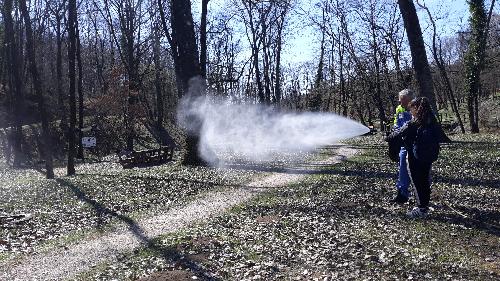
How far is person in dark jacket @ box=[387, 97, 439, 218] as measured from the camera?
851 cm

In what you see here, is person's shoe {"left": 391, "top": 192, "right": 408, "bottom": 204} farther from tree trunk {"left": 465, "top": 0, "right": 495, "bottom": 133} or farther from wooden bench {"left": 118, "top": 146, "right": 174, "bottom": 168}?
tree trunk {"left": 465, "top": 0, "right": 495, "bottom": 133}

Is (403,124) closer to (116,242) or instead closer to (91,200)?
(116,242)

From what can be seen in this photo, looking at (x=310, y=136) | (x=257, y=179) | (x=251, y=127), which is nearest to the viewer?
(x=257, y=179)

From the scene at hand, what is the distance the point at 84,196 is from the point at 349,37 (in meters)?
39.2

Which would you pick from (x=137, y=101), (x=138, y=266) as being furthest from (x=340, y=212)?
(x=137, y=101)

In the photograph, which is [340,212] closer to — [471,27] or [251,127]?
[251,127]

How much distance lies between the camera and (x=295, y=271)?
6.78 metres

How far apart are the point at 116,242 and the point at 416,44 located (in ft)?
39.7

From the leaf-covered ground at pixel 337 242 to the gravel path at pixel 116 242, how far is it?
0.45m

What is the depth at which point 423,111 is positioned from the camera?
8.49 m

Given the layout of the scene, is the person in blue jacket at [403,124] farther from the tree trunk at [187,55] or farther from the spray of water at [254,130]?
the tree trunk at [187,55]

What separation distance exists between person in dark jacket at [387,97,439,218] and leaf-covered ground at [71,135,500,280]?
1.49 feet

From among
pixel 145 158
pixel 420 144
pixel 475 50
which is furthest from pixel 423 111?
pixel 475 50

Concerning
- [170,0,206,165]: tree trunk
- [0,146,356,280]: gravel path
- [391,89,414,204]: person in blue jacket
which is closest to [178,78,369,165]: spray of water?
[170,0,206,165]: tree trunk
